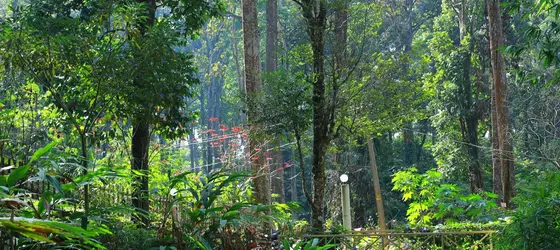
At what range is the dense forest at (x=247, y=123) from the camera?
16.6ft

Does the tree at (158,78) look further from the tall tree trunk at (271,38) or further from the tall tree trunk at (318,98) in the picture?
the tall tree trunk at (271,38)

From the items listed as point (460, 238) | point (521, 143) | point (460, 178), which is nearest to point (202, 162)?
point (460, 178)

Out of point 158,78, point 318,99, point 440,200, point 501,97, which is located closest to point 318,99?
point 318,99

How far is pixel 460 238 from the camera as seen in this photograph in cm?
1207

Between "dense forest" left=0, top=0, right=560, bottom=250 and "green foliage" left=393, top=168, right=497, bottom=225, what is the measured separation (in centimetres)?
5

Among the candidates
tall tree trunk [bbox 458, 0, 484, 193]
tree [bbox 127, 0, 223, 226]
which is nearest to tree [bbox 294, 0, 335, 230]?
tree [bbox 127, 0, 223, 226]

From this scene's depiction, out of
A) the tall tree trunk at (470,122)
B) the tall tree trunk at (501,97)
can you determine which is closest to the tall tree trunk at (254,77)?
the tall tree trunk at (501,97)

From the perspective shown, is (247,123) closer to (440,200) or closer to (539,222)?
(440,200)

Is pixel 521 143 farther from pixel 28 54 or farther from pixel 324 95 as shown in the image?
pixel 28 54

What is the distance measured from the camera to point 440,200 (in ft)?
48.6

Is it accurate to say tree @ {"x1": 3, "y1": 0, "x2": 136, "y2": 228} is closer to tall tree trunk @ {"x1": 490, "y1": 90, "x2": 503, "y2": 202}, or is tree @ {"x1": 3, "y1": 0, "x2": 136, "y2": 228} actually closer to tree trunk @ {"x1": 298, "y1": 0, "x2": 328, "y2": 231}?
tree trunk @ {"x1": 298, "y1": 0, "x2": 328, "y2": 231}

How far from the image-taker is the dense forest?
505cm

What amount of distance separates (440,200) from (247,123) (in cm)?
535

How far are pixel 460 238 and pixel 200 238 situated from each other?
815 centimetres
